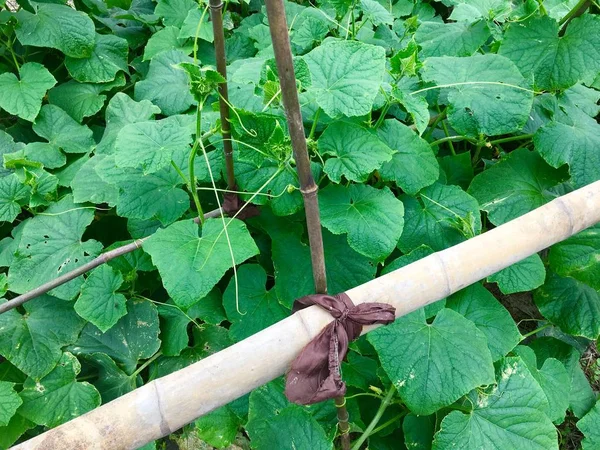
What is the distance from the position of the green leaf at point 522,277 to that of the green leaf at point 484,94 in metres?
0.39

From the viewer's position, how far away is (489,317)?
144 cm

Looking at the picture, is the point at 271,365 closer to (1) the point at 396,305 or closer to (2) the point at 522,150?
(1) the point at 396,305

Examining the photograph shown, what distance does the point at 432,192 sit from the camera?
61.1 inches

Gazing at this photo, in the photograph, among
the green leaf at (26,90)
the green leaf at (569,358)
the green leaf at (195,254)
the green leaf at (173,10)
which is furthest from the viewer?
the green leaf at (173,10)

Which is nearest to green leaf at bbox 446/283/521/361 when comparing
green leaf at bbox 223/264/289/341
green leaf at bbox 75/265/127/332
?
green leaf at bbox 223/264/289/341

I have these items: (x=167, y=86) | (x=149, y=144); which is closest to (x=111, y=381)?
(x=149, y=144)

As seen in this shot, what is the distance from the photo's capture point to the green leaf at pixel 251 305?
1428 mm

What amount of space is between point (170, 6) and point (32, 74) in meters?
0.63

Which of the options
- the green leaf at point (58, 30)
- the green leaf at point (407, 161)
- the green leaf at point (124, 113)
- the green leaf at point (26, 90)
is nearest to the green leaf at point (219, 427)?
the green leaf at point (407, 161)

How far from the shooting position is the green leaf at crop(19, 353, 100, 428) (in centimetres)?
142

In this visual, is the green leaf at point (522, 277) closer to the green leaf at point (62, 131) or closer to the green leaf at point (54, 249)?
the green leaf at point (54, 249)

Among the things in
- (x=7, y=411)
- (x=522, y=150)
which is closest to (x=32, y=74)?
(x=7, y=411)

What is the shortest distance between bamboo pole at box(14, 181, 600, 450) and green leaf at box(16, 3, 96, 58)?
1.52m

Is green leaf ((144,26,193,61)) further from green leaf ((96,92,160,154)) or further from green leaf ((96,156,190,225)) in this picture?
green leaf ((96,156,190,225))
